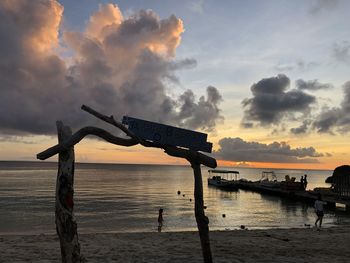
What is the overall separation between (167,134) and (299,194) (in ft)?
189

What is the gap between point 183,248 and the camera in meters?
14.2

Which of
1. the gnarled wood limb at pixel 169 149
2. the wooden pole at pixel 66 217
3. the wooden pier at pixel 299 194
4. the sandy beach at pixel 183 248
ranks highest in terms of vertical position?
the gnarled wood limb at pixel 169 149

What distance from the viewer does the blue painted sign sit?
8.02m

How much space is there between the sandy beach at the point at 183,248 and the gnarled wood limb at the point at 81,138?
5.42 meters

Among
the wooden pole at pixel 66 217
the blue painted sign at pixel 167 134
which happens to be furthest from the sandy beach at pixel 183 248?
the wooden pole at pixel 66 217

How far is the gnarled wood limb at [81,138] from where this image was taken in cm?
730

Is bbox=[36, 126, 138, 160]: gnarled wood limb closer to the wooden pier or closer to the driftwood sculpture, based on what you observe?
the driftwood sculpture

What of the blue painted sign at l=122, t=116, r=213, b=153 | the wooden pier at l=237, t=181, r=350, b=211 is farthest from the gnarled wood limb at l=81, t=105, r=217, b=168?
the wooden pier at l=237, t=181, r=350, b=211

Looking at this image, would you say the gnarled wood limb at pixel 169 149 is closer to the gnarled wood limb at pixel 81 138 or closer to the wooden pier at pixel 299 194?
the gnarled wood limb at pixel 81 138

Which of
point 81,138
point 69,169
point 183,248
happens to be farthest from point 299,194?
point 69,169

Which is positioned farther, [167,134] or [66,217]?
[167,134]

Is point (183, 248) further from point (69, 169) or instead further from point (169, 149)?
point (69, 169)

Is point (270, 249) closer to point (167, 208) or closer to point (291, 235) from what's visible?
point (291, 235)

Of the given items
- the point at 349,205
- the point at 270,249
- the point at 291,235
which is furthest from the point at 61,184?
the point at 349,205
